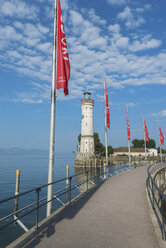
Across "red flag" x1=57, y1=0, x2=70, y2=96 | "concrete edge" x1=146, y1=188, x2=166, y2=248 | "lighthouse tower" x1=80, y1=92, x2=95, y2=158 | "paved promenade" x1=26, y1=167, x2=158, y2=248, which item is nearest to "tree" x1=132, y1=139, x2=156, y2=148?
"lighthouse tower" x1=80, y1=92, x2=95, y2=158

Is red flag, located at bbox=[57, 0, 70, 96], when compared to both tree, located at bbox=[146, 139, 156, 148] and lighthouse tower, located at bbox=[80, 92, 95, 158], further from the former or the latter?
tree, located at bbox=[146, 139, 156, 148]

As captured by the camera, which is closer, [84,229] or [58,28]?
[84,229]

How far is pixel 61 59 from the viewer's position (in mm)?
9117

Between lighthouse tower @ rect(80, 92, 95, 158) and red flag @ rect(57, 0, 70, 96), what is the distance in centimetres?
6148

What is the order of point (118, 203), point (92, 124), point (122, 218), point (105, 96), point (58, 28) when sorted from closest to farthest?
point (122, 218) < point (118, 203) < point (58, 28) < point (105, 96) < point (92, 124)

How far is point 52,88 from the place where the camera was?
8.86m

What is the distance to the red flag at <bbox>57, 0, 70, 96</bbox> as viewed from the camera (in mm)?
8862

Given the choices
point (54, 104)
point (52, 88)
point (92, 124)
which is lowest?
point (54, 104)

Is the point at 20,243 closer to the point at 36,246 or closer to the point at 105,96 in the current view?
the point at 36,246

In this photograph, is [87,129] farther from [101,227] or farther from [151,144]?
[151,144]

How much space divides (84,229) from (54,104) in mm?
5377

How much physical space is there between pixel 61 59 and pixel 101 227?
293 inches

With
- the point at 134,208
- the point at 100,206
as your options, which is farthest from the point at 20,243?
the point at 134,208

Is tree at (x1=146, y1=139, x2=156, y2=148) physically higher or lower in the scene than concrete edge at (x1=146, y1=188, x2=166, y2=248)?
higher
